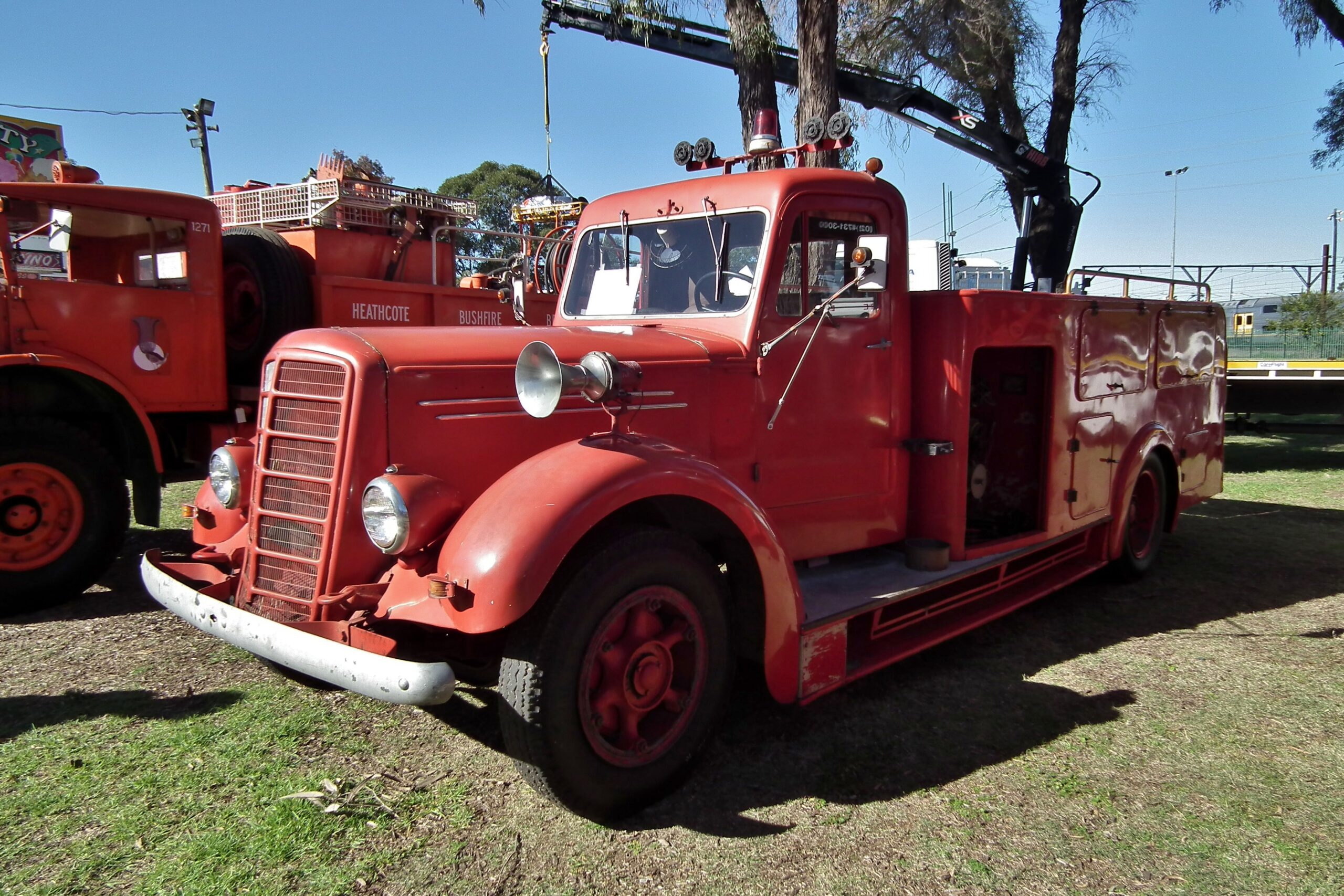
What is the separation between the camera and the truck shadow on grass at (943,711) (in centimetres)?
322

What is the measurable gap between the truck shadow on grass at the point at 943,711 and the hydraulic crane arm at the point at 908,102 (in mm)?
6340

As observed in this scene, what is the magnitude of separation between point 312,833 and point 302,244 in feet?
18.3

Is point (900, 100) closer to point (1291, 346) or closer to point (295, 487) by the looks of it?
point (295, 487)

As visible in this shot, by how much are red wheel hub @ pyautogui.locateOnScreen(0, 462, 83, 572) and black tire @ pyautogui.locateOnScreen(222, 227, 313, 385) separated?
1653 mm

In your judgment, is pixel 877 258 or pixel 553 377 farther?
pixel 877 258

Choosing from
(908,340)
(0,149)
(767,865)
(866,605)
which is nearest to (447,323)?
(908,340)

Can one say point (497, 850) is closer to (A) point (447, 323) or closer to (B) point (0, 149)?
(A) point (447, 323)

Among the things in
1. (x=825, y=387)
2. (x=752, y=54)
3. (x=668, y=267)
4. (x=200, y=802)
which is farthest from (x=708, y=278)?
(x=752, y=54)

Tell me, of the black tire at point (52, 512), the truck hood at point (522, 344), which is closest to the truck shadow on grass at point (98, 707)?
the black tire at point (52, 512)

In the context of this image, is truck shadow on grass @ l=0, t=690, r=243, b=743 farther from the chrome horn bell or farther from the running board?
the running board

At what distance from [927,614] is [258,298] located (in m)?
5.47

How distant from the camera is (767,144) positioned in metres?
4.48

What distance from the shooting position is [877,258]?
4.03 m

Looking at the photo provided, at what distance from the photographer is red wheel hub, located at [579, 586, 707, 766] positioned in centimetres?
292
